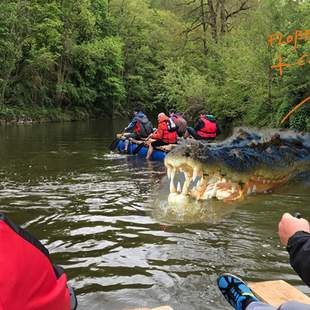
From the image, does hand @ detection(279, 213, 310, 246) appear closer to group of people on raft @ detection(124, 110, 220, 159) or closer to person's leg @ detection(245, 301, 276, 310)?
person's leg @ detection(245, 301, 276, 310)

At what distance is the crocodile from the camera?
5953 mm

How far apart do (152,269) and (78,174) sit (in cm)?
617

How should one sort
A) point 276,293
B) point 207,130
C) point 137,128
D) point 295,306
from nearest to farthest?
point 295,306
point 276,293
point 207,130
point 137,128

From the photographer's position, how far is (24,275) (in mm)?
1715

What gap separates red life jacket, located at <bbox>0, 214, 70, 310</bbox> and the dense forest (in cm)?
1444

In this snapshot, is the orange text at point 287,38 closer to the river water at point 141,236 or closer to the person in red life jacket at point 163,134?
the person in red life jacket at point 163,134

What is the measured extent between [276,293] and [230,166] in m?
2.82

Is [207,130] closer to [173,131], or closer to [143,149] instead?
[173,131]

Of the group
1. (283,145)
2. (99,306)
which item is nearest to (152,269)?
(99,306)

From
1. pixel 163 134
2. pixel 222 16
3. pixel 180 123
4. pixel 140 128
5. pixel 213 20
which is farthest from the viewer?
pixel 213 20

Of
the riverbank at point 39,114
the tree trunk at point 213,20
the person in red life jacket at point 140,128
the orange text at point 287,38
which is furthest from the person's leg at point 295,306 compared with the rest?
the tree trunk at point 213,20

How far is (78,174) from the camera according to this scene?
34.9ft

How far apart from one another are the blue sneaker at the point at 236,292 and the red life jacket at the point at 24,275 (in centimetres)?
170

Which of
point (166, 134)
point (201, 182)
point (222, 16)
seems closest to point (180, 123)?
point (166, 134)
